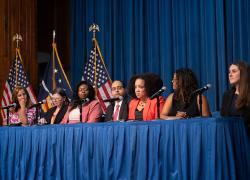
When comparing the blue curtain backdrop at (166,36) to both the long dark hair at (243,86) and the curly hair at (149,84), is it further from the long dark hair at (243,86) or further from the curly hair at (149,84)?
the long dark hair at (243,86)

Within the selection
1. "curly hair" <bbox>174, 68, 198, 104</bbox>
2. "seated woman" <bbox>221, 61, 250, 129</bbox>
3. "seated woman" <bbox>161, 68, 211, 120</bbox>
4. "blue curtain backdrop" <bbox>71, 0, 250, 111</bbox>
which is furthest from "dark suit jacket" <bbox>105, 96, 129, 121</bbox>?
"blue curtain backdrop" <bbox>71, 0, 250, 111</bbox>

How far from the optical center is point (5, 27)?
690 cm

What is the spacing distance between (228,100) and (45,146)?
1559mm

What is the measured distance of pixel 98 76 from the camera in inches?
253

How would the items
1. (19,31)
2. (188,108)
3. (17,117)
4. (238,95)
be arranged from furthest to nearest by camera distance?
(19,31), (17,117), (188,108), (238,95)

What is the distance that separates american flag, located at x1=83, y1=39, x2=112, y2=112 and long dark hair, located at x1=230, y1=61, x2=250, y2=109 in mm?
3037

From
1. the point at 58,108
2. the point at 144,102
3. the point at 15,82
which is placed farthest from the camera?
the point at 15,82

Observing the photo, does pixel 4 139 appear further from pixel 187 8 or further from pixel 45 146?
pixel 187 8

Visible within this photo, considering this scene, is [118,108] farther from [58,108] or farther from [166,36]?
[166,36]

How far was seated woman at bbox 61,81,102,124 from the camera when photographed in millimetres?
4488

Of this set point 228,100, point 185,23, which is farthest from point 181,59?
point 228,100

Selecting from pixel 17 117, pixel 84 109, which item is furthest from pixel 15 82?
pixel 84 109

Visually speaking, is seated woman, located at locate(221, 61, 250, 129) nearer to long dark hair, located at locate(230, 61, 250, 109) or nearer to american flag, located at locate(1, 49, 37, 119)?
long dark hair, located at locate(230, 61, 250, 109)

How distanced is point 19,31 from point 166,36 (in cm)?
238
